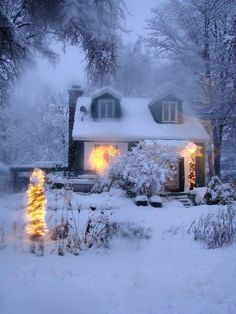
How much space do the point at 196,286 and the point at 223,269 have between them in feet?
3.12

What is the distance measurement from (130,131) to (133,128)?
16.3 inches

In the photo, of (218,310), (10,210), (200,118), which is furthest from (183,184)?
(218,310)

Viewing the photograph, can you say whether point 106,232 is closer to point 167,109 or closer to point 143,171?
point 143,171

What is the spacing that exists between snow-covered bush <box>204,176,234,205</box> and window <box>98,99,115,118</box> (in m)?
9.86

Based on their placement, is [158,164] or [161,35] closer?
[158,164]

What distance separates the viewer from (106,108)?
24.1 metres

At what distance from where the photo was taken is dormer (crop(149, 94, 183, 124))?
79.8 ft

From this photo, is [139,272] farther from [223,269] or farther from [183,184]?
[183,184]

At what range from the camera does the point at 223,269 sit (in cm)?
626

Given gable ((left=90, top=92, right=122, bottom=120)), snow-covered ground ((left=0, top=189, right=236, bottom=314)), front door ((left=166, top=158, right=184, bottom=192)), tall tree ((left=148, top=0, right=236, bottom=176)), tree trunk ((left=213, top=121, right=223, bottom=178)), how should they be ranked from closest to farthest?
1. snow-covered ground ((left=0, top=189, right=236, bottom=314))
2. tall tree ((left=148, top=0, right=236, bottom=176))
3. front door ((left=166, top=158, right=184, bottom=192))
4. tree trunk ((left=213, top=121, right=223, bottom=178))
5. gable ((left=90, top=92, right=122, bottom=120))

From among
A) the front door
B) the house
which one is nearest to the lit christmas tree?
the house

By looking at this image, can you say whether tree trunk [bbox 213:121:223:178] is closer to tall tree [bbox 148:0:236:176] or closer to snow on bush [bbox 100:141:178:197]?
tall tree [bbox 148:0:236:176]

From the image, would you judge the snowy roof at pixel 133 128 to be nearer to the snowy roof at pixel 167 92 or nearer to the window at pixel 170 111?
the window at pixel 170 111

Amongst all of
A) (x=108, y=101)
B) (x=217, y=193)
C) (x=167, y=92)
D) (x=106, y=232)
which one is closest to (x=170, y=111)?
(x=167, y=92)
